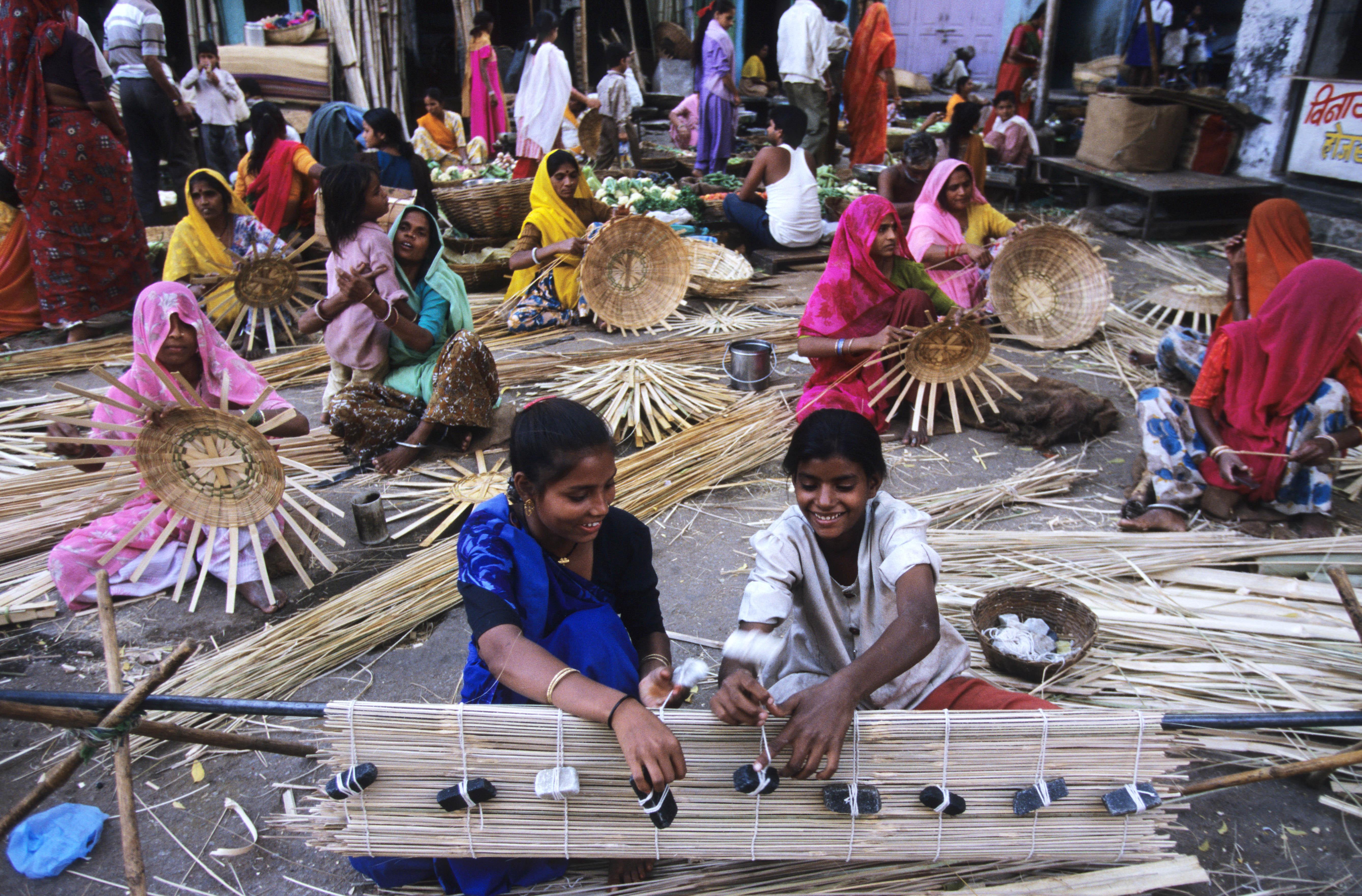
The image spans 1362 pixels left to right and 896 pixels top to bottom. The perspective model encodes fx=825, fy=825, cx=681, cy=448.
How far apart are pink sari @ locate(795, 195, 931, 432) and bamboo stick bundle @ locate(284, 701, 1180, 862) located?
8.14 ft

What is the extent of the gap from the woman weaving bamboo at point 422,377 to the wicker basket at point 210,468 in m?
1.07

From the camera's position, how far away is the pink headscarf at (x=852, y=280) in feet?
13.1

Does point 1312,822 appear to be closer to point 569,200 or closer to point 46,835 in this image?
point 46,835

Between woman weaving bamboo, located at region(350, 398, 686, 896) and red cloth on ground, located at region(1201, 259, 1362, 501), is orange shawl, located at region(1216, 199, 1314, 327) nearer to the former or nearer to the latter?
red cloth on ground, located at region(1201, 259, 1362, 501)

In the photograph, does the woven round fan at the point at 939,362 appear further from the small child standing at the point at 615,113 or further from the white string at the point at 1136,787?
the small child standing at the point at 615,113

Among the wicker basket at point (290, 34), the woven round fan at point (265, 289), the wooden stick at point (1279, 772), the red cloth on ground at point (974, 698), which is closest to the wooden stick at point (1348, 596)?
the wooden stick at point (1279, 772)

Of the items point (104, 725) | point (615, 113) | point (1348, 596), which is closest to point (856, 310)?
point (1348, 596)

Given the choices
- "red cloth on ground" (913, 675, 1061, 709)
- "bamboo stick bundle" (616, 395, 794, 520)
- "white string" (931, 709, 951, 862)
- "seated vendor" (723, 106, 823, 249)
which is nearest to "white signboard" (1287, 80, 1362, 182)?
"seated vendor" (723, 106, 823, 249)

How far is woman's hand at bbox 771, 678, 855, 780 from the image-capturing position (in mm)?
1506

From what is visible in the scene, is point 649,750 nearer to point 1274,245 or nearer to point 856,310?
point 856,310

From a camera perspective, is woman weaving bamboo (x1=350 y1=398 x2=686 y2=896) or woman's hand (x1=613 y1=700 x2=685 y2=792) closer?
woman's hand (x1=613 y1=700 x2=685 y2=792)

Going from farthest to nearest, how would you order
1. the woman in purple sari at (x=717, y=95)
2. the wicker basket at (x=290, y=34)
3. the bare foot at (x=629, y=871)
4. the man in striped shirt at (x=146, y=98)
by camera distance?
the wicker basket at (x=290, y=34), the woman in purple sari at (x=717, y=95), the man in striped shirt at (x=146, y=98), the bare foot at (x=629, y=871)

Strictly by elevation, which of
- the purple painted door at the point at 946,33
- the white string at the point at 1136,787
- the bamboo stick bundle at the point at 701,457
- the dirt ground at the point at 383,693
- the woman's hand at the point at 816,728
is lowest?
the dirt ground at the point at 383,693

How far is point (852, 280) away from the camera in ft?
13.5
